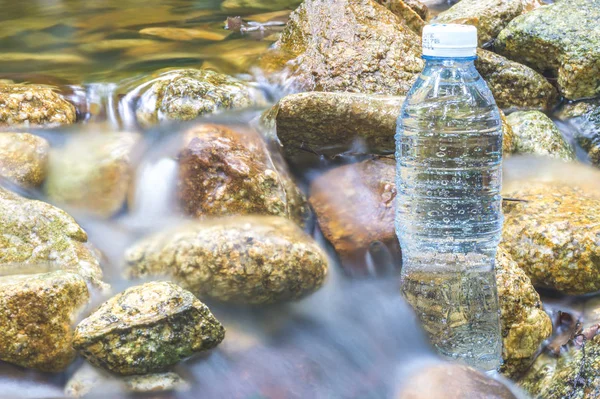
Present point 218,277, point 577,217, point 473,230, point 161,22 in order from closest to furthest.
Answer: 1. point 218,277
2. point 473,230
3. point 577,217
4. point 161,22

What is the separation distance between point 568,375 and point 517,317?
0.37 metres

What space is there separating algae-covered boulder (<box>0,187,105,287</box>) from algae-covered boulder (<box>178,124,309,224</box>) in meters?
0.63

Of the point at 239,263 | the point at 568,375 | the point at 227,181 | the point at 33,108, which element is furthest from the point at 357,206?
the point at 33,108

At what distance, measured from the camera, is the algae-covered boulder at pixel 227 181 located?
12.0ft

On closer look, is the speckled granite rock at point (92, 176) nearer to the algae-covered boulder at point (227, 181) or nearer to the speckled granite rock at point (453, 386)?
the algae-covered boulder at point (227, 181)

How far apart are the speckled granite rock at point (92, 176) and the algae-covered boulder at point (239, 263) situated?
1.95ft

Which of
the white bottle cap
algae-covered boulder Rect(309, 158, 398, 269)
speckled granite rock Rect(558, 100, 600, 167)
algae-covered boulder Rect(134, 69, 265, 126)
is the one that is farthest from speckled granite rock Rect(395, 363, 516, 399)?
speckled granite rock Rect(558, 100, 600, 167)

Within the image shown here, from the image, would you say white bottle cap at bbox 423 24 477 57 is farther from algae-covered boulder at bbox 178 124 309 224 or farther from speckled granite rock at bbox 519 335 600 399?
speckled granite rock at bbox 519 335 600 399

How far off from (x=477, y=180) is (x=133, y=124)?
7.62 feet

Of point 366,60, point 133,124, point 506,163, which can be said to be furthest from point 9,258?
point 506,163

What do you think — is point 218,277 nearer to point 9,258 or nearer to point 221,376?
point 221,376

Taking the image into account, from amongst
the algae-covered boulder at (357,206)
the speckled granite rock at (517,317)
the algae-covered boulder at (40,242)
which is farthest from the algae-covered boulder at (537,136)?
the algae-covered boulder at (40,242)

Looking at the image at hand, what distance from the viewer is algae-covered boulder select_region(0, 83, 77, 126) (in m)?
4.28

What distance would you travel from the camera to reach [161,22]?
7.22 m
